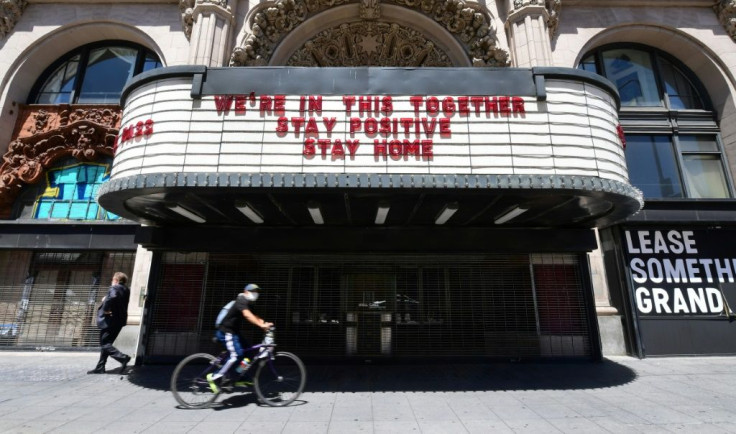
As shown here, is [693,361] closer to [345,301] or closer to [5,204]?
[345,301]

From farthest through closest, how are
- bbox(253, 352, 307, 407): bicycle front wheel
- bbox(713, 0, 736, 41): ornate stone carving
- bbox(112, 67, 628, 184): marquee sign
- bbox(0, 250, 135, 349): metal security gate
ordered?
bbox(713, 0, 736, 41): ornate stone carving
bbox(0, 250, 135, 349): metal security gate
bbox(112, 67, 628, 184): marquee sign
bbox(253, 352, 307, 407): bicycle front wheel

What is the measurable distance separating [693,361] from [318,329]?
9.68 meters

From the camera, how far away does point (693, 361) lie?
9.07 meters

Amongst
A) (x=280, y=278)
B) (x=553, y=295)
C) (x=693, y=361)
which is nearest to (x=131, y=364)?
(x=280, y=278)

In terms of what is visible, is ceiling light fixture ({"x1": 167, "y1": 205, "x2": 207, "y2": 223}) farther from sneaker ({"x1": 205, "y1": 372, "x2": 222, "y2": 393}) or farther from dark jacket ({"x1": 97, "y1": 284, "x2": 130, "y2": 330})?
sneaker ({"x1": 205, "y1": 372, "x2": 222, "y2": 393})

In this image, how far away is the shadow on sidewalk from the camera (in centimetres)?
701

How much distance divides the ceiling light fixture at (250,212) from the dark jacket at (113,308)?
11.0ft

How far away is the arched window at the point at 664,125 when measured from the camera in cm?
1123

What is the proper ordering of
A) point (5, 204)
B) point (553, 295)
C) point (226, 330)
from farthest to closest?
point (5, 204), point (553, 295), point (226, 330)

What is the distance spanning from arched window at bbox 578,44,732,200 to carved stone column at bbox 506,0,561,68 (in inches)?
94.0

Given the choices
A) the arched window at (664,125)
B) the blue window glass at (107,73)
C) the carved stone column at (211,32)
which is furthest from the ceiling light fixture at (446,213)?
the blue window glass at (107,73)

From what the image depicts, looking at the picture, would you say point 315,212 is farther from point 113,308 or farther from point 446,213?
point 113,308

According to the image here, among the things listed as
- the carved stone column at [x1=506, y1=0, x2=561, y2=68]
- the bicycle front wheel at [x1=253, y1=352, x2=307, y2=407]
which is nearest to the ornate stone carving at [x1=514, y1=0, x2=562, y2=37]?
the carved stone column at [x1=506, y1=0, x2=561, y2=68]

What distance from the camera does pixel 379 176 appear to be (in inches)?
237
